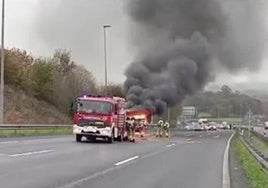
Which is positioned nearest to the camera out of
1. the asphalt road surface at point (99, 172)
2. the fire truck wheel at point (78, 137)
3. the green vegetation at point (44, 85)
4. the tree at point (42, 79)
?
the asphalt road surface at point (99, 172)

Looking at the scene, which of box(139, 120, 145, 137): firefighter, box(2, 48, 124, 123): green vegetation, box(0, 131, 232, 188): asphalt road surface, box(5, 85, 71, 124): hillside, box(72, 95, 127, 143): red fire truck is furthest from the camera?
box(2, 48, 124, 123): green vegetation

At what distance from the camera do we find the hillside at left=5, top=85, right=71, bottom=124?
189ft

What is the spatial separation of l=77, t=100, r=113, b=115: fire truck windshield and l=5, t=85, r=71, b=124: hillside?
74.4 ft

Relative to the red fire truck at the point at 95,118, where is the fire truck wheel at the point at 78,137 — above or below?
below

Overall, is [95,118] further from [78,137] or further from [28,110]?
[28,110]

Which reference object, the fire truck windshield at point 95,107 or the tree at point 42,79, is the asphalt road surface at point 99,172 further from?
the tree at point 42,79

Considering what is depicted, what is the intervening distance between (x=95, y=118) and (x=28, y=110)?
30075 mm

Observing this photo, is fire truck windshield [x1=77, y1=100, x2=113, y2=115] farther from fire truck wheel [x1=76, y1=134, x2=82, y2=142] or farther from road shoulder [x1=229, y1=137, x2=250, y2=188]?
road shoulder [x1=229, y1=137, x2=250, y2=188]

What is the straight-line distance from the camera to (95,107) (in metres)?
33.1

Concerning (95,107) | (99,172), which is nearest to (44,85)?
(95,107)

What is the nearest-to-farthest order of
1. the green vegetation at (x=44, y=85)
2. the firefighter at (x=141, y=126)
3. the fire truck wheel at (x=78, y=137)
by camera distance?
the fire truck wheel at (x=78, y=137) → the firefighter at (x=141, y=126) → the green vegetation at (x=44, y=85)

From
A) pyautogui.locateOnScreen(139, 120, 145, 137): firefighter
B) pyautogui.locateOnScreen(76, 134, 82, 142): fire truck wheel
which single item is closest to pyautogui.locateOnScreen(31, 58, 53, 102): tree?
pyautogui.locateOnScreen(139, 120, 145, 137): firefighter

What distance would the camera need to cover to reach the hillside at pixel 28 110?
2264 inches

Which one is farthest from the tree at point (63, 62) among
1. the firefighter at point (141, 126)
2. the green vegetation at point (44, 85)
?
the firefighter at point (141, 126)
